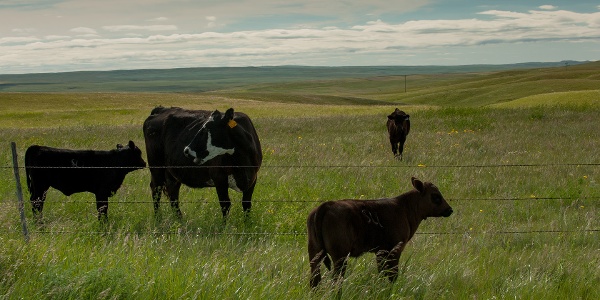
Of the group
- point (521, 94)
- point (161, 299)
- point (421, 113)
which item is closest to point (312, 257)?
point (161, 299)

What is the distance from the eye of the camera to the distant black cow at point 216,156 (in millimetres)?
10070

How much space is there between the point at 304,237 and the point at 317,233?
2.73 m

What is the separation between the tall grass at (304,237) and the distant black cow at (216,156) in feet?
1.22

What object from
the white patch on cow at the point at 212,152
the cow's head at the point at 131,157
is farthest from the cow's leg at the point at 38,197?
the white patch on cow at the point at 212,152

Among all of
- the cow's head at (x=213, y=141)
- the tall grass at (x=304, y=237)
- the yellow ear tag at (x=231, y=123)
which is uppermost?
the yellow ear tag at (x=231, y=123)

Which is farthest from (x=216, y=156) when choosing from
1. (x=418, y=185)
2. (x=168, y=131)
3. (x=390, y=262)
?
(x=390, y=262)

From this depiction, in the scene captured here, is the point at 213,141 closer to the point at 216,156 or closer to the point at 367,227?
the point at 216,156

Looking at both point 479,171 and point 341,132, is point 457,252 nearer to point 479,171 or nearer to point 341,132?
point 479,171

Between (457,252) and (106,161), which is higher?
(106,161)

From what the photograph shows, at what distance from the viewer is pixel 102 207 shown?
9547mm

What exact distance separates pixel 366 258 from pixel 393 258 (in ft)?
2.72

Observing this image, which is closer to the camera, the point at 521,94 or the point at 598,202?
the point at 598,202

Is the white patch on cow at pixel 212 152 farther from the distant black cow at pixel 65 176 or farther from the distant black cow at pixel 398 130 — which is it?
the distant black cow at pixel 398 130

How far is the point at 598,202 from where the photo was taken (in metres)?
11.1
